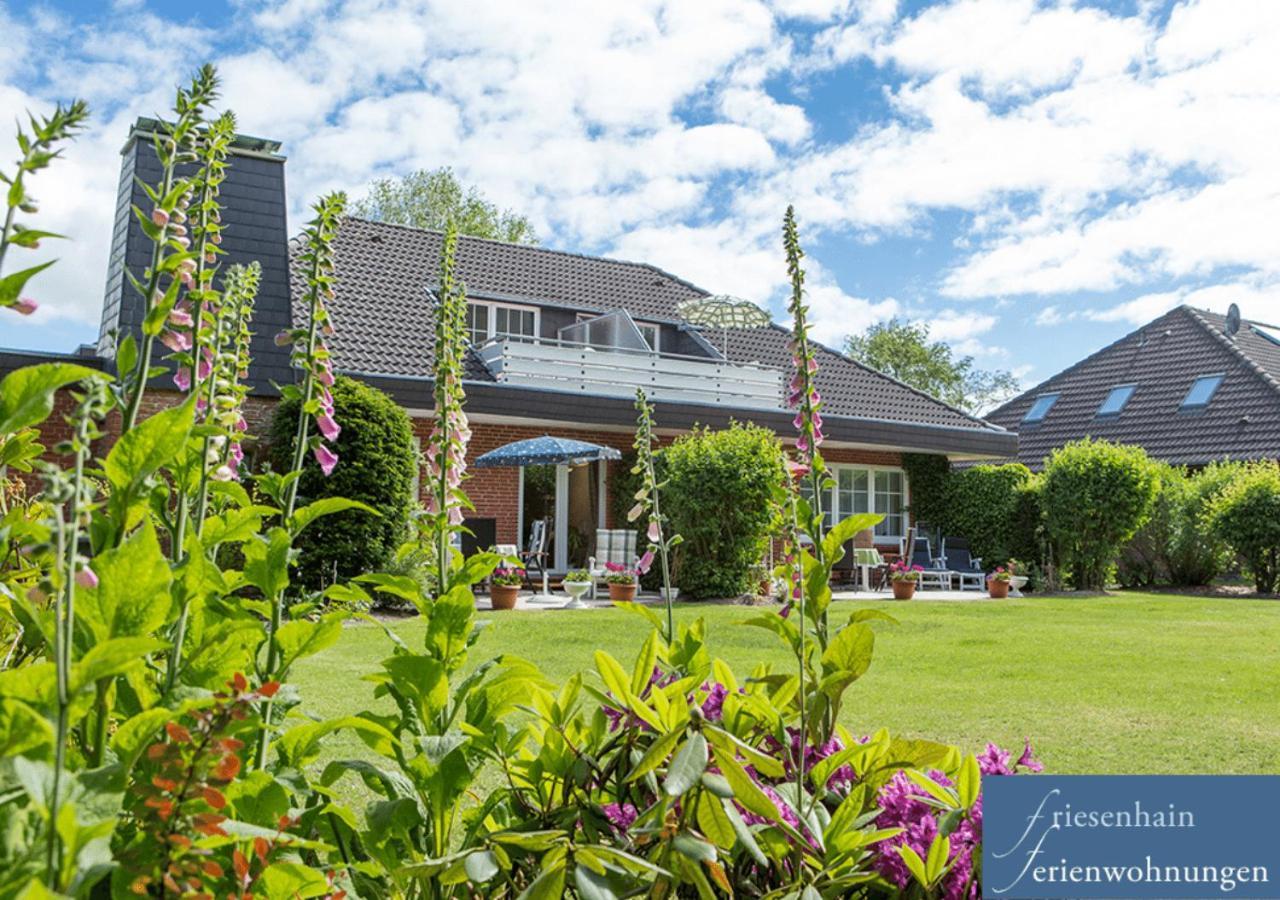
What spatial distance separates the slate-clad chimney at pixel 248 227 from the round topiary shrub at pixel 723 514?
6.00m

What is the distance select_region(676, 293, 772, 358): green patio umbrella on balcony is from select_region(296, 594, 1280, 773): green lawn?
23.7 feet

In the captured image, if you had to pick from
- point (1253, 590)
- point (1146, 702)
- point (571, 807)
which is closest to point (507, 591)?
point (1146, 702)

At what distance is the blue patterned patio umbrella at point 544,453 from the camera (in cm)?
1598

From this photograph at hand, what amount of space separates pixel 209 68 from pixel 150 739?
1.02m

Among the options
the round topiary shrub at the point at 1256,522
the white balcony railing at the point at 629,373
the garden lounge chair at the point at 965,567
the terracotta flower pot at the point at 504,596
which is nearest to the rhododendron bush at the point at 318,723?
the terracotta flower pot at the point at 504,596

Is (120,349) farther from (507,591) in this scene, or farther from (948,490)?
(948,490)

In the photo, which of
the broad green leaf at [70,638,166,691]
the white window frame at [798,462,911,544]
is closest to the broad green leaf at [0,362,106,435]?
the broad green leaf at [70,638,166,691]

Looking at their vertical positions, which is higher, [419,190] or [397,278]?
[419,190]

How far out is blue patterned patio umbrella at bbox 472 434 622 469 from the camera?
629 inches

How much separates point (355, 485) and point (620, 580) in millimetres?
4253

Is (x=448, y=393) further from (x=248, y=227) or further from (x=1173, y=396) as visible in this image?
(x=1173, y=396)

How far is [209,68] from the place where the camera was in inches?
62.8

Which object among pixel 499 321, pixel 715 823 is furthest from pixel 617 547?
pixel 715 823

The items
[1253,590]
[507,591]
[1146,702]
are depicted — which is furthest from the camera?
[1253,590]
